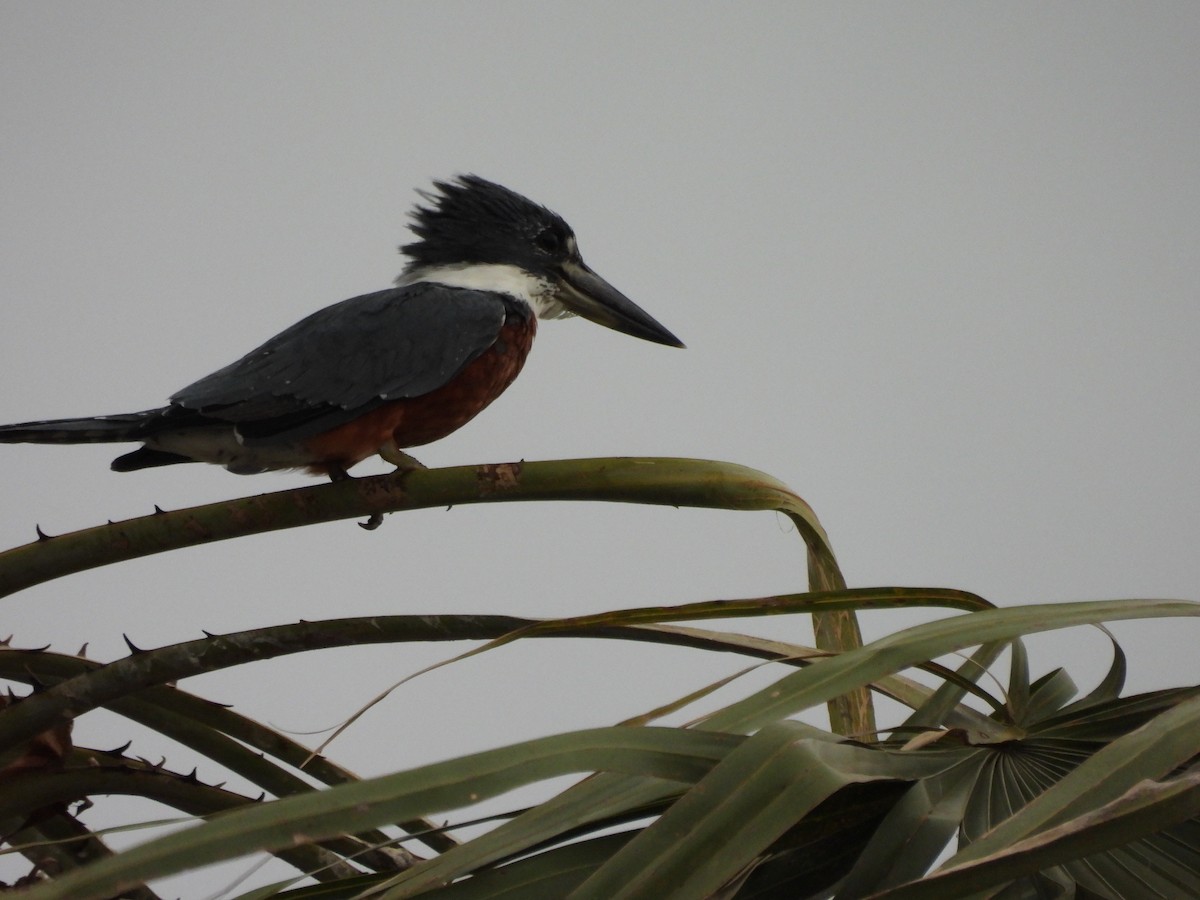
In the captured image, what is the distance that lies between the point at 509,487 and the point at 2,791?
0.90 metres

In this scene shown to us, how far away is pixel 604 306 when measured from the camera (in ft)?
11.1

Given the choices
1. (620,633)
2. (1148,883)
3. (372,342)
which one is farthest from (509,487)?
(372,342)

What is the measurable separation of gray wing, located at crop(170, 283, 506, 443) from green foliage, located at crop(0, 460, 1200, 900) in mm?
881

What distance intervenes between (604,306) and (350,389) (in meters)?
1.00

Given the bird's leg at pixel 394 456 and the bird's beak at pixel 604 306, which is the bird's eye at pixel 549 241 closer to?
the bird's beak at pixel 604 306

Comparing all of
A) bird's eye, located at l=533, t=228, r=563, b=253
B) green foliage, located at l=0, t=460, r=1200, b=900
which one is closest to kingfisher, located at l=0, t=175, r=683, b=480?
bird's eye, located at l=533, t=228, r=563, b=253

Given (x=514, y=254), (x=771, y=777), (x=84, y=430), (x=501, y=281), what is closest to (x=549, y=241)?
(x=514, y=254)

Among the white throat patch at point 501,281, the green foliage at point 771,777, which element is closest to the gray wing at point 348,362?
the white throat patch at point 501,281

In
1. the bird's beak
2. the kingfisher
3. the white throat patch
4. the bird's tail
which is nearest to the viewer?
the bird's tail

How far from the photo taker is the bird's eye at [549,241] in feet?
11.1

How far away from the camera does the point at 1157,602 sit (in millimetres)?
1248

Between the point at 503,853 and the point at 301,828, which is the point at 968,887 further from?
the point at 301,828

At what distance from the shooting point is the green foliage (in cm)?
91

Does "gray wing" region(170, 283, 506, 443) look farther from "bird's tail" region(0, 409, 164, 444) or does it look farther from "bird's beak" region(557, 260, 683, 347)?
"bird's beak" region(557, 260, 683, 347)
